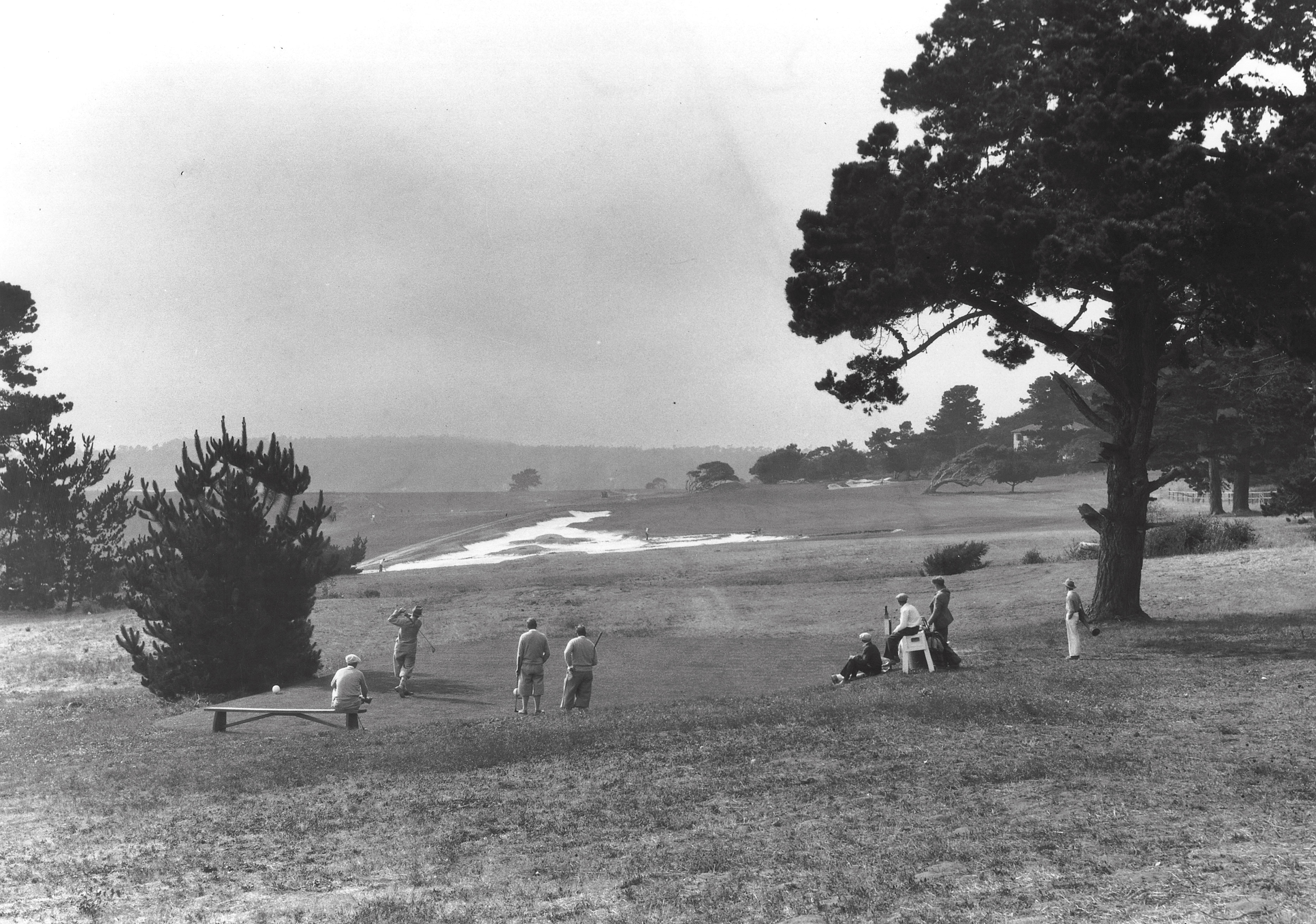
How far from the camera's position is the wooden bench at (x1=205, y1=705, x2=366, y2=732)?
18.0 meters

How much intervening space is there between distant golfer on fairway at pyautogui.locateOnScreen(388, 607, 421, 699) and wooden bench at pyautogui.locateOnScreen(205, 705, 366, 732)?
276 cm

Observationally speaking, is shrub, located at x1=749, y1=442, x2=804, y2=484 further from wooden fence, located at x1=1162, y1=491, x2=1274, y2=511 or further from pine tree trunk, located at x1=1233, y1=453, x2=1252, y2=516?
pine tree trunk, located at x1=1233, y1=453, x2=1252, y2=516

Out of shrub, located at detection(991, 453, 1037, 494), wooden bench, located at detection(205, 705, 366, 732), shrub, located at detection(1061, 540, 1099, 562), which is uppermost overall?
shrub, located at detection(991, 453, 1037, 494)

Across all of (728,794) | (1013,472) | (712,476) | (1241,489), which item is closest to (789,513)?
(1013,472)

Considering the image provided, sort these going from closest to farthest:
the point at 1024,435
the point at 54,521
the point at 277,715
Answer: the point at 277,715 < the point at 54,521 < the point at 1024,435

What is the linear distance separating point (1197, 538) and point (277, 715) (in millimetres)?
34811

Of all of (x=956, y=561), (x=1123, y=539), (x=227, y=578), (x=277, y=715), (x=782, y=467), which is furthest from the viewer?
(x=782, y=467)

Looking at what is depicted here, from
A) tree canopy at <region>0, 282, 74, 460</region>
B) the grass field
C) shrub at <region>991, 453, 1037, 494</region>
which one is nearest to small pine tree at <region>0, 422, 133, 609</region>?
tree canopy at <region>0, 282, 74, 460</region>

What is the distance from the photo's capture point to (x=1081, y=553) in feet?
146

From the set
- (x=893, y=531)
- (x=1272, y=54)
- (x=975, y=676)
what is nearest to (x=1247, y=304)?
(x=1272, y=54)

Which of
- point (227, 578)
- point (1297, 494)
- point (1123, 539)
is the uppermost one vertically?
point (1297, 494)

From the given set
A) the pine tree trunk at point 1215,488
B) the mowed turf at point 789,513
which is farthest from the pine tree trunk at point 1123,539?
the pine tree trunk at point 1215,488

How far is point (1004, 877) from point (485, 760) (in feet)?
25.4

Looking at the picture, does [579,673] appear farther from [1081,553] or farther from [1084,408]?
[1081,553]
